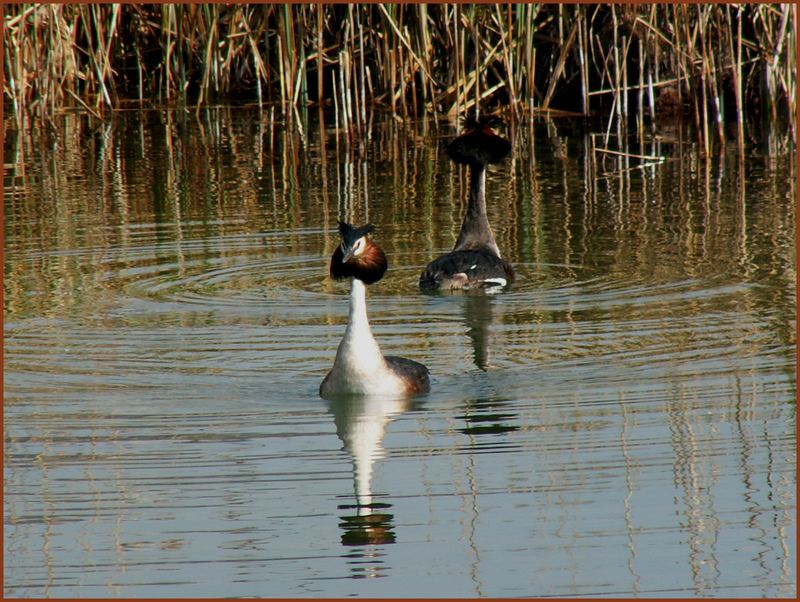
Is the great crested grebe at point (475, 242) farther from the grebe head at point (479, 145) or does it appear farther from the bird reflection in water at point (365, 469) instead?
the bird reflection in water at point (365, 469)

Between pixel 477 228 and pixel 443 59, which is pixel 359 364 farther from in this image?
pixel 443 59

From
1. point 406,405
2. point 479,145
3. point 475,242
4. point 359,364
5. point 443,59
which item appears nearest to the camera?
point 359,364

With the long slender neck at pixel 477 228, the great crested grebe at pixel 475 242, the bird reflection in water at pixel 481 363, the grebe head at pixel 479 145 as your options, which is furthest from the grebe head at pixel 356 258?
the grebe head at pixel 479 145

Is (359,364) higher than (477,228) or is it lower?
lower

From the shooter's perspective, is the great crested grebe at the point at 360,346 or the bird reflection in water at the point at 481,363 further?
the great crested grebe at the point at 360,346

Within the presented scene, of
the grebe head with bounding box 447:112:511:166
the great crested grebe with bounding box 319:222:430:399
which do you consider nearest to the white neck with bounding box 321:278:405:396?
the great crested grebe with bounding box 319:222:430:399

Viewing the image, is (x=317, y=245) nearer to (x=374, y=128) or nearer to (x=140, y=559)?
(x=140, y=559)

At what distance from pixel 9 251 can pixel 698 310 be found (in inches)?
209

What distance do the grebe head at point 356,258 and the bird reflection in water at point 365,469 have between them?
0.61 meters

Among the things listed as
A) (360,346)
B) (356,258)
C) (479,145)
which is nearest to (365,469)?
(360,346)

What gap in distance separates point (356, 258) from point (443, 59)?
44.0ft

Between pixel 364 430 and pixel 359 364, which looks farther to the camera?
pixel 359 364

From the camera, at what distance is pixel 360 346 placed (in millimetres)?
6648

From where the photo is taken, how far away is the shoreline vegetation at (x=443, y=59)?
17.1 m
